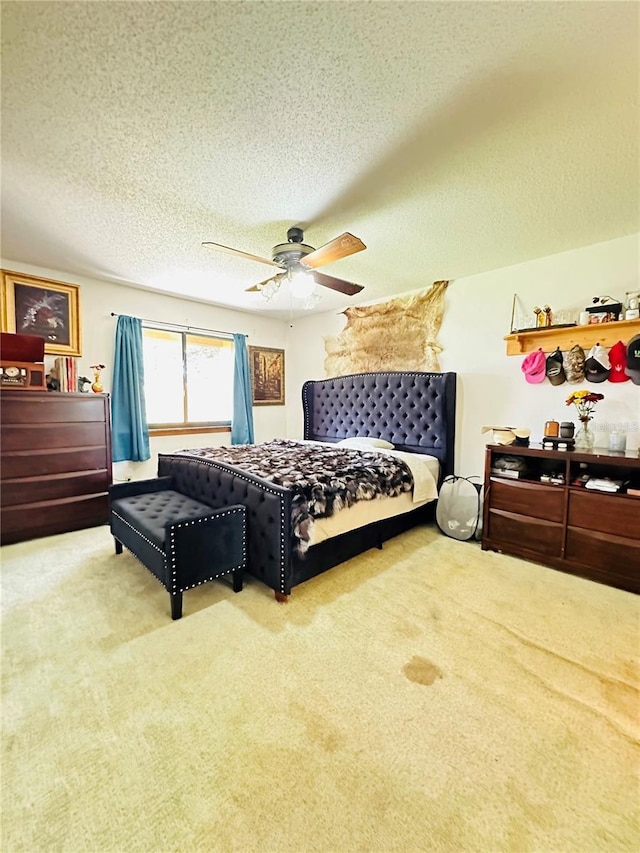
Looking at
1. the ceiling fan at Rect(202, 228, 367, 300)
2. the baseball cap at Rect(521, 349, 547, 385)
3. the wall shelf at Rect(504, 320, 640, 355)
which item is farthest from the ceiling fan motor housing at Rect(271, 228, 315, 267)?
the baseball cap at Rect(521, 349, 547, 385)

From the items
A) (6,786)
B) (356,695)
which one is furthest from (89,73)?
(356,695)

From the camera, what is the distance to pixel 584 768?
4.08ft

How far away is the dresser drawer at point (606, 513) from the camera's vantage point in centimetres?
237

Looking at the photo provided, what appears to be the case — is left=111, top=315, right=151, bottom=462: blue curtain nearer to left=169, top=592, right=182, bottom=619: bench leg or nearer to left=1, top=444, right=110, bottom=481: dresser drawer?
left=1, top=444, right=110, bottom=481: dresser drawer

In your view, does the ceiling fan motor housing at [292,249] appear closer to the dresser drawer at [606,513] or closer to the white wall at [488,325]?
the white wall at [488,325]

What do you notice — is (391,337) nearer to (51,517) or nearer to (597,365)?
(597,365)

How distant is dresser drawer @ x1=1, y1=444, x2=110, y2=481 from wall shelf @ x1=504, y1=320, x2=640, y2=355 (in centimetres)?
423

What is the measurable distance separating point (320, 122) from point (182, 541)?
232 cm

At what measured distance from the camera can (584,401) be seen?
2.81m

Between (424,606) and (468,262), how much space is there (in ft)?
9.92

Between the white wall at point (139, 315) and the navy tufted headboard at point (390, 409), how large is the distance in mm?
1197

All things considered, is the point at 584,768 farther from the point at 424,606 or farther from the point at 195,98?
the point at 195,98

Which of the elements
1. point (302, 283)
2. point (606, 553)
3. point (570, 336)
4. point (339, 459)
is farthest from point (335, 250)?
point (606, 553)

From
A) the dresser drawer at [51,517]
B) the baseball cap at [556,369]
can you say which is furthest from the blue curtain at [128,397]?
the baseball cap at [556,369]
